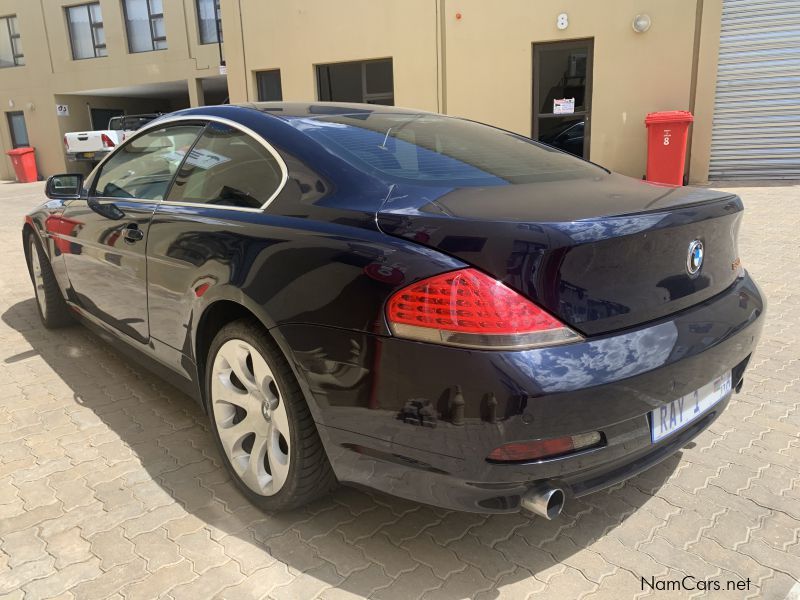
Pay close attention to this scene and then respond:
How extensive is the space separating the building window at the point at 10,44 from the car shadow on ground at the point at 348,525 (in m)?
24.5

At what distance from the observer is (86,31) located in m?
20.8

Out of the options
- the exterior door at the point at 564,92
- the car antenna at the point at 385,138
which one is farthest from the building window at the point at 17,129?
the car antenna at the point at 385,138

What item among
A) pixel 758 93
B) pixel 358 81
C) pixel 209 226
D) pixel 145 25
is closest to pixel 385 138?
pixel 209 226

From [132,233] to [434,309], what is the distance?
1.94 m

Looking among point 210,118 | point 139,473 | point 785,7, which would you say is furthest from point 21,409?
point 785,7

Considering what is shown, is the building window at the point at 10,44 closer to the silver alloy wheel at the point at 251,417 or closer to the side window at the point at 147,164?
the side window at the point at 147,164

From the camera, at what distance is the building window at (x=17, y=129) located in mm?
22547

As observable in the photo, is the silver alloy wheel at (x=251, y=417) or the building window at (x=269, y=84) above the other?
the building window at (x=269, y=84)

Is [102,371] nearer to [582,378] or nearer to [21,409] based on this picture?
[21,409]

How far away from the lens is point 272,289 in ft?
7.13

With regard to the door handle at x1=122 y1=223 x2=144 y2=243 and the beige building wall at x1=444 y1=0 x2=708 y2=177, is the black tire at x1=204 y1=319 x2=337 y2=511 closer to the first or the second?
the door handle at x1=122 y1=223 x2=144 y2=243

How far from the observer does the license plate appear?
6.52 ft

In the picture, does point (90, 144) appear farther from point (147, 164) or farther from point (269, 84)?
point (147, 164)

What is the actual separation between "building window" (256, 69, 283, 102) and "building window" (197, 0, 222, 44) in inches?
165
